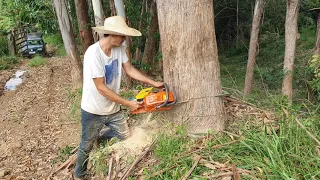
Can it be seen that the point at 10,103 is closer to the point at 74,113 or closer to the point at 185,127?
the point at 74,113

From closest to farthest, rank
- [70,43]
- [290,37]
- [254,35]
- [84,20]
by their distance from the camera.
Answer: [290,37]
[254,35]
[70,43]
[84,20]

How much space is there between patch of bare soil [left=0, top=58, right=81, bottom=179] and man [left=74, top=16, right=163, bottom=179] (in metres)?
1.27

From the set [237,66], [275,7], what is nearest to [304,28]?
[275,7]

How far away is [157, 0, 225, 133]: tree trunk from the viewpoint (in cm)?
299

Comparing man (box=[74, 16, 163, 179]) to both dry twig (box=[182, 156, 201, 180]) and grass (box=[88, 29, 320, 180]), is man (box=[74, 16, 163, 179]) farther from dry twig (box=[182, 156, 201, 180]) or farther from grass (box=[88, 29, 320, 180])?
dry twig (box=[182, 156, 201, 180])

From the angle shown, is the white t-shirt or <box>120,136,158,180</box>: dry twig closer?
<box>120,136,158,180</box>: dry twig

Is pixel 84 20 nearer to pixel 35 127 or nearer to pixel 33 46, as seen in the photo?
pixel 35 127

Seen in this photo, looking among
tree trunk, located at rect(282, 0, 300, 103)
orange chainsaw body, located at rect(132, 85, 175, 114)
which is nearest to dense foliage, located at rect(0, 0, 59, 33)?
tree trunk, located at rect(282, 0, 300, 103)

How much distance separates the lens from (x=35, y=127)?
659cm

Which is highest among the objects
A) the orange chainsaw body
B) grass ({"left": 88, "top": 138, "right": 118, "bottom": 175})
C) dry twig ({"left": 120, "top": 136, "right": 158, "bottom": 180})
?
the orange chainsaw body

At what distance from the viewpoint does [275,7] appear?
639 inches

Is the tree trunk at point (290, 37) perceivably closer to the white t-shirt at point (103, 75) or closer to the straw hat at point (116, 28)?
the white t-shirt at point (103, 75)

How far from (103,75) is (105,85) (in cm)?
15

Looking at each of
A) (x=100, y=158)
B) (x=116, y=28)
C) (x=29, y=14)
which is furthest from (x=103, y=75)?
(x=29, y=14)
